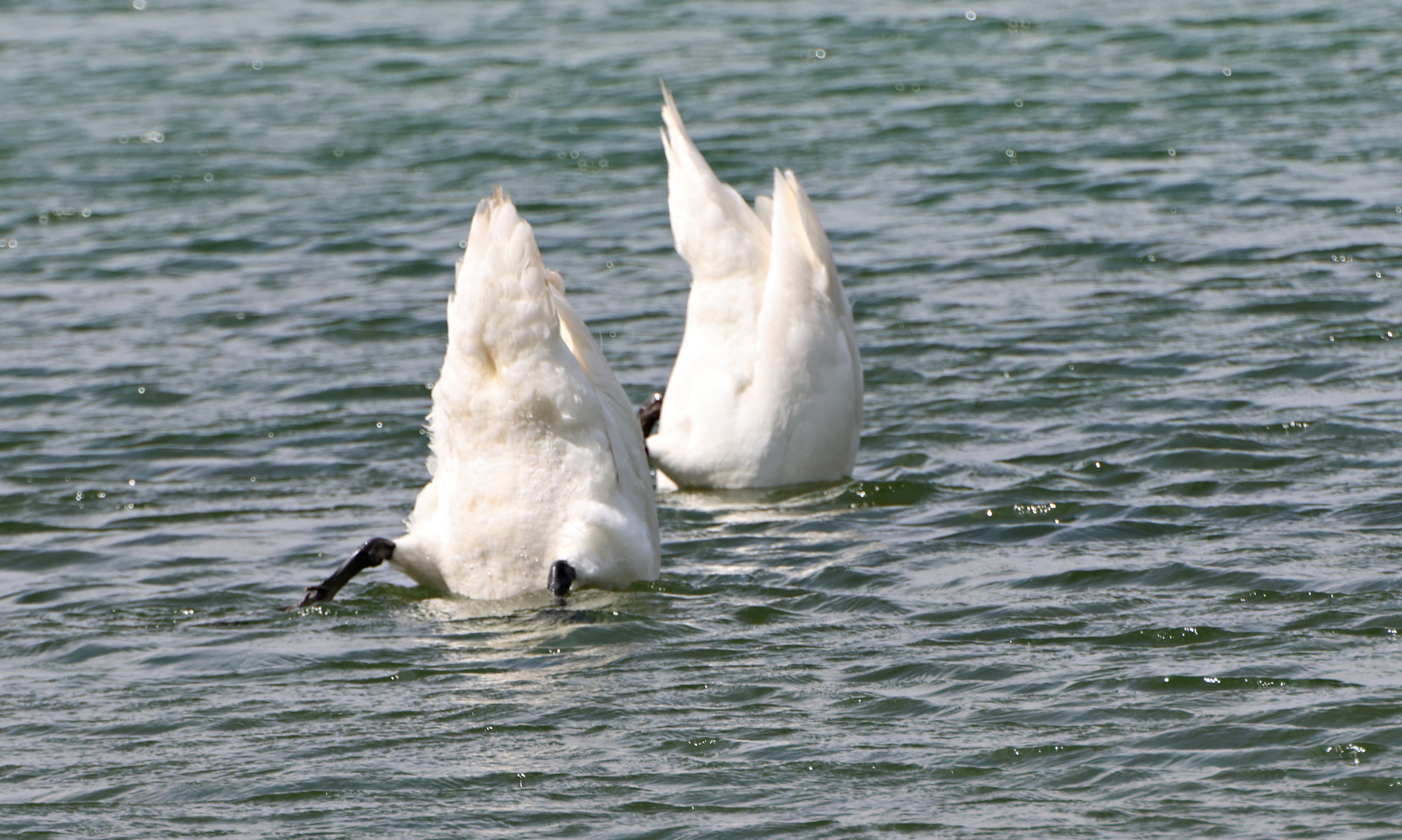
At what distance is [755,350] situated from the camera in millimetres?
8961

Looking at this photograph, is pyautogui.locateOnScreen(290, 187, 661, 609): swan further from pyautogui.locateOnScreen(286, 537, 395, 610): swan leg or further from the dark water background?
the dark water background

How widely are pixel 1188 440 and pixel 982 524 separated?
1.39 meters

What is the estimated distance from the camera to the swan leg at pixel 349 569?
23.1 feet

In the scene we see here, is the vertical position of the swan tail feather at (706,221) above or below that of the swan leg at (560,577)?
above

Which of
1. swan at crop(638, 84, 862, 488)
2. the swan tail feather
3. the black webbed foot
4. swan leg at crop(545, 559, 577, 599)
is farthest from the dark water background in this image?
the swan tail feather

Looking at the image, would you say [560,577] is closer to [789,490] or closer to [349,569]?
[349,569]

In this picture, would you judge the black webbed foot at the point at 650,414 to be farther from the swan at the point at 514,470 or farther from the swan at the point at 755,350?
the swan at the point at 514,470

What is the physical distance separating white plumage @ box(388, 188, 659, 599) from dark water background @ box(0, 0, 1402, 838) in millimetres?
173

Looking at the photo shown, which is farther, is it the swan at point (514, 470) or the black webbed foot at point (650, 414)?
the black webbed foot at point (650, 414)

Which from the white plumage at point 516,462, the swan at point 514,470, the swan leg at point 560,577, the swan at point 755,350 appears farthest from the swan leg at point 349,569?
the swan at point 755,350

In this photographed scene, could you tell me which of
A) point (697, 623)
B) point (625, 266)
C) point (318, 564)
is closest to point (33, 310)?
point (625, 266)

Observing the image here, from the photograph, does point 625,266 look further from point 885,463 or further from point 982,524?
point 982,524

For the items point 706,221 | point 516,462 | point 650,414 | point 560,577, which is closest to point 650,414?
point 650,414

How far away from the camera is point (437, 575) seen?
725 centimetres
